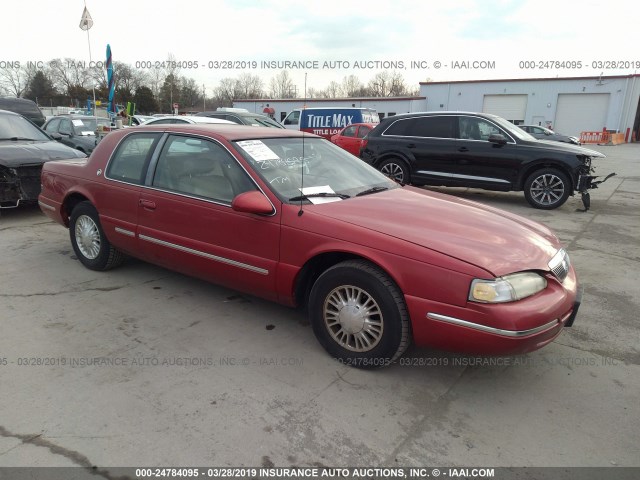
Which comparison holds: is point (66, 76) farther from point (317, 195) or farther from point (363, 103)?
point (317, 195)

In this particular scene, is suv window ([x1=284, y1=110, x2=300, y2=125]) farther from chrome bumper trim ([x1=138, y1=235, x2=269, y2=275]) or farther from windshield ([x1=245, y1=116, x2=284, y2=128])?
chrome bumper trim ([x1=138, y1=235, x2=269, y2=275])

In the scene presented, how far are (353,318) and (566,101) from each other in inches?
1693

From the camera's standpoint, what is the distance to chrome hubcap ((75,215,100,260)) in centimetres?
458

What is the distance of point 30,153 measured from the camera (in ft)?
22.4

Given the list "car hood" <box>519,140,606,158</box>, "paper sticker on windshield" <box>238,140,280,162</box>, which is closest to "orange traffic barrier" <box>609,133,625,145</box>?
"car hood" <box>519,140,606,158</box>

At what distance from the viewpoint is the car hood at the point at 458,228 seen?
267 cm

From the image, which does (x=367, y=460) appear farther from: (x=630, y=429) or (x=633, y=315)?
(x=633, y=315)

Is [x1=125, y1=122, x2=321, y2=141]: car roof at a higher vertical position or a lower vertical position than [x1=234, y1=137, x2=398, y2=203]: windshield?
higher

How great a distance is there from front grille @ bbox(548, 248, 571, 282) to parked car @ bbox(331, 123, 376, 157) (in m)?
10.7

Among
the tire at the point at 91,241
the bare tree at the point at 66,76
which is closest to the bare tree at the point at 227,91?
the bare tree at the point at 66,76

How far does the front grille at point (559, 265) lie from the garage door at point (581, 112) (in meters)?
41.6

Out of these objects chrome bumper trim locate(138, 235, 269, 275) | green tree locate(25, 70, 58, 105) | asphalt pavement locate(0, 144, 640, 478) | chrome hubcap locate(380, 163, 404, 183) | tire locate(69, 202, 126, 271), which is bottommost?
asphalt pavement locate(0, 144, 640, 478)

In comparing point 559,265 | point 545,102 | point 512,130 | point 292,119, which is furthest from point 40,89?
point 559,265

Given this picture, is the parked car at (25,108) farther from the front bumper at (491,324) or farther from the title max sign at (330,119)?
the front bumper at (491,324)
